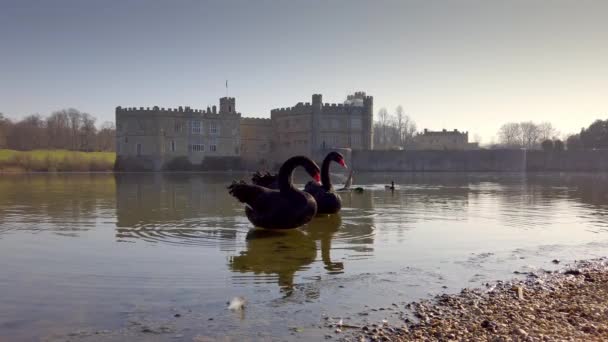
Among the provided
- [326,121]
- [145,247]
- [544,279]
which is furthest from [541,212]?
[326,121]

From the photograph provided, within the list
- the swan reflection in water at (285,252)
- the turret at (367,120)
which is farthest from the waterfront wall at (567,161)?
the swan reflection in water at (285,252)

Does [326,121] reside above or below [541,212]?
above

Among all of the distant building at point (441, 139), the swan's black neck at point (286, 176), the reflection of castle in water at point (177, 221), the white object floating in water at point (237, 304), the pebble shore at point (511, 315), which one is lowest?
the pebble shore at point (511, 315)

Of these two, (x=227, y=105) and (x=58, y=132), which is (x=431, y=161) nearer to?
(x=227, y=105)

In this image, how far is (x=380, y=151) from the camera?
66375 mm

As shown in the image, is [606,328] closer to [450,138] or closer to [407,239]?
[407,239]

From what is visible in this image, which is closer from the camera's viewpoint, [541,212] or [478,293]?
[478,293]

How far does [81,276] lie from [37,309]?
1.74 metres

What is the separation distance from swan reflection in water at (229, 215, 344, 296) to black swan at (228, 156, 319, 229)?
330 mm

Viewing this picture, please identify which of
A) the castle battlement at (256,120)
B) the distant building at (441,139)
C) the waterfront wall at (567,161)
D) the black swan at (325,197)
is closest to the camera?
the black swan at (325,197)

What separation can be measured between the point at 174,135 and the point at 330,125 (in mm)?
20240

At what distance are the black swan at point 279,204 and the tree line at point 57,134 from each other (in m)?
84.3

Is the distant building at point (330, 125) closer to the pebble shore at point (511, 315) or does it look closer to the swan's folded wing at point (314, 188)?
the swan's folded wing at point (314, 188)

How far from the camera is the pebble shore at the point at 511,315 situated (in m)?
5.68
